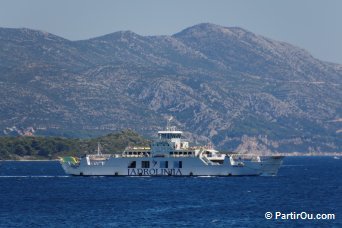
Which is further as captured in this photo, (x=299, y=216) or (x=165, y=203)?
(x=165, y=203)

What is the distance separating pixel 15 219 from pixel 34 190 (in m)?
53.8

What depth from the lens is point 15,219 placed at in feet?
429

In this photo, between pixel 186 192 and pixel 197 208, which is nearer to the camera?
pixel 197 208

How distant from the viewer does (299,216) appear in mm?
130875

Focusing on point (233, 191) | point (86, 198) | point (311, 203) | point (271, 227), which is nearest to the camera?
point (271, 227)

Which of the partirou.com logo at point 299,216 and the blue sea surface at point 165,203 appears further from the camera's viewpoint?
the partirou.com logo at point 299,216

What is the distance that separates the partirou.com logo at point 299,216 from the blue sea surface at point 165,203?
1.22 meters

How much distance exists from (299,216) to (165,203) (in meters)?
26.0

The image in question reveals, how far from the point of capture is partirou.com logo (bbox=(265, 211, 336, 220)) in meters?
129

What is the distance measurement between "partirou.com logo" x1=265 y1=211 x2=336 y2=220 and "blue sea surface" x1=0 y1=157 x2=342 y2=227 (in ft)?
4.00

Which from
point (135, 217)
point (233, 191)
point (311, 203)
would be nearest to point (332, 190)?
point (233, 191)

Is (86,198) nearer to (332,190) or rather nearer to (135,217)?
(135,217)

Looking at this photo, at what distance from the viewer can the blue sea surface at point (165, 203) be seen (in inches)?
4961

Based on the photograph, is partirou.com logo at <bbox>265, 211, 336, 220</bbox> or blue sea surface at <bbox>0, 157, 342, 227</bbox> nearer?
blue sea surface at <bbox>0, 157, 342, 227</bbox>
